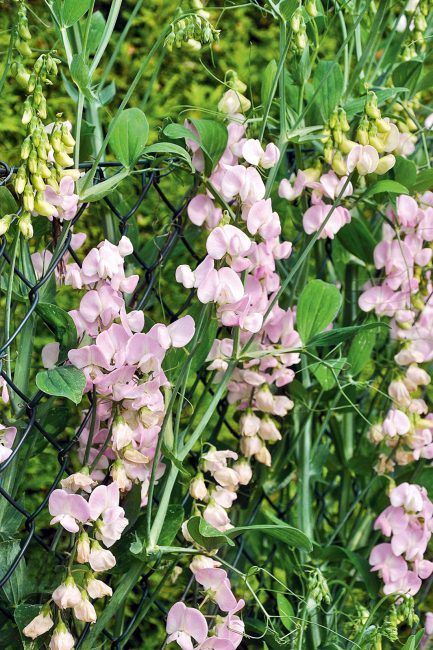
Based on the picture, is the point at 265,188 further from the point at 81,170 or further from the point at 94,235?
the point at 94,235

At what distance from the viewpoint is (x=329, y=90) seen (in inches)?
58.6

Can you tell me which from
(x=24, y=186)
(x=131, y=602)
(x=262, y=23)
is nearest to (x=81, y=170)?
(x=24, y=186)

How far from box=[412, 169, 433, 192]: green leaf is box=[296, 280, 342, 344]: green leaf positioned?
0.27m

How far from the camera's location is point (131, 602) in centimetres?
222

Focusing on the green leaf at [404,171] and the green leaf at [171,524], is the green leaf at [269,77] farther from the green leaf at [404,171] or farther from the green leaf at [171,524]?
the green leaf at [171,524]

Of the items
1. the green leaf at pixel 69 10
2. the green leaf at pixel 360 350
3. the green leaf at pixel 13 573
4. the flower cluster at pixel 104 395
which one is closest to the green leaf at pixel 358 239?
the green leaf at pixel 360 350

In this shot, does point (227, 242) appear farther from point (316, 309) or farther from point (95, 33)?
point (95, 33)

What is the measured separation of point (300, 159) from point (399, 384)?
0.41 metres

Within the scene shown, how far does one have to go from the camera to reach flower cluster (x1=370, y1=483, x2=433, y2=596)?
5.14ft

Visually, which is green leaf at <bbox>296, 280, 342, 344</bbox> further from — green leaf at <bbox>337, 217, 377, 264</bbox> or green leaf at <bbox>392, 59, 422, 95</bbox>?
green leaf at <bbox>392, 59, 422, 95</bbox>

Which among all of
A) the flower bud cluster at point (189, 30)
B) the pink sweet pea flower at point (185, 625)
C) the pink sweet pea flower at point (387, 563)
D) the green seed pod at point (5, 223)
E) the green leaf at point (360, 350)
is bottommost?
the pink sweet pea flower at point (387, 563)

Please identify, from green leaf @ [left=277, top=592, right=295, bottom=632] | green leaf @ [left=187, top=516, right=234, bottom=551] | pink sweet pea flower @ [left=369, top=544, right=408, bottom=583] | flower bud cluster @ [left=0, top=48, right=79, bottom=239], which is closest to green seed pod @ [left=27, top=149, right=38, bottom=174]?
flower bud cluster @ [left=0, top=48, right=79, bottom=239]

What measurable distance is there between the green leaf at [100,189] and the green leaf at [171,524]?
44 cm

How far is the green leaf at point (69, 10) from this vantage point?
3.99 ft
